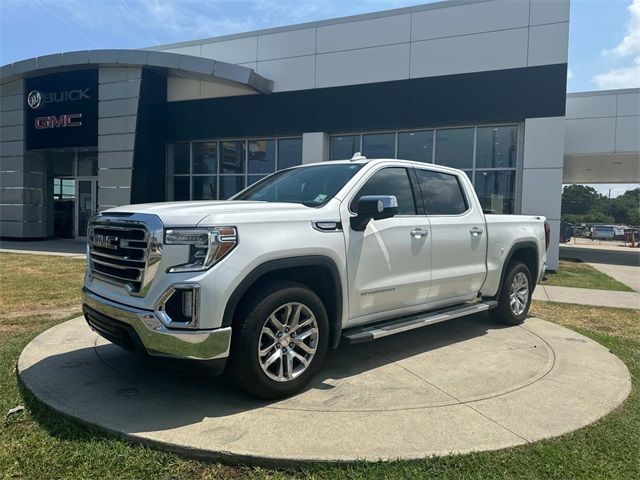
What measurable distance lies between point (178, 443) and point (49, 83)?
19080 mm

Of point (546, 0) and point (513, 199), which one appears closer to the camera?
point (546, 0)

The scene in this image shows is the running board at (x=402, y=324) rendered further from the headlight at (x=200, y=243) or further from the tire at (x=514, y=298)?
the headlight at (x=200, y=243)

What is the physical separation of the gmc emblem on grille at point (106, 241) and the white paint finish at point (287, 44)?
12.3m

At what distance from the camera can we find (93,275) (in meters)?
4.04

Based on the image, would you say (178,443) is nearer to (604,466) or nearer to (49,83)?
(604,466)

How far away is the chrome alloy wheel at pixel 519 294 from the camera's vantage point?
629 cm

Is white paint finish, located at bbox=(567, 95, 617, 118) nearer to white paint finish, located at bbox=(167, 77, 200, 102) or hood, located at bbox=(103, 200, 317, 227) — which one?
white paint finish, located at bbox=(167, 77, 200, 102)

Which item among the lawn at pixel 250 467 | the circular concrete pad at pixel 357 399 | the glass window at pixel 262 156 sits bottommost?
the lawn at pixel 250 467

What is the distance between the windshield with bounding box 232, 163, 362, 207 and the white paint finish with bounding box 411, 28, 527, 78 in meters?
9.65

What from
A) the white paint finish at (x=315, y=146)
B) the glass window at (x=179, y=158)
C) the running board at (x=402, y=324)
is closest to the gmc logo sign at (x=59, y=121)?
the glass window at (x=179, y=158)

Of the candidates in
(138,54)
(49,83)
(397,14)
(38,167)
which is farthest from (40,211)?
(397,14)

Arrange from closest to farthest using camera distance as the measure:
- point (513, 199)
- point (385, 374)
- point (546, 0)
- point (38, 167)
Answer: point (385, 374)
point (546, 0)
point (513, 199)
point (38, 167)

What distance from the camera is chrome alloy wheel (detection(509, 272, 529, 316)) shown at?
6290mm

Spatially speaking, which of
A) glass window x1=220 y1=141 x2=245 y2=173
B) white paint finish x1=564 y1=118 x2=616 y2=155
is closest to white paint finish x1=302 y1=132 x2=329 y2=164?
glass window x1=220 y1=141 x2=245 y2=173
